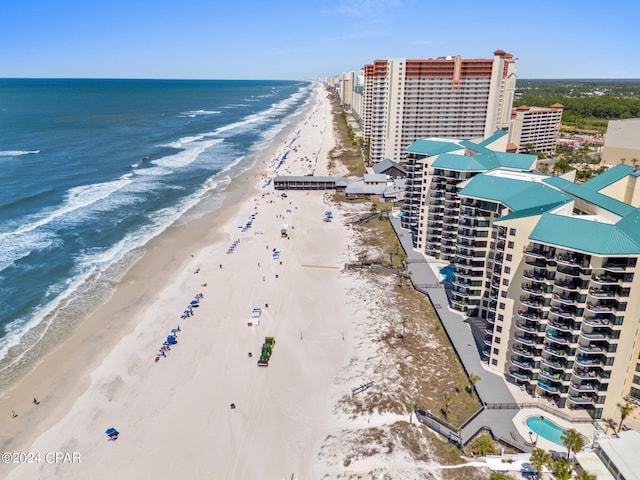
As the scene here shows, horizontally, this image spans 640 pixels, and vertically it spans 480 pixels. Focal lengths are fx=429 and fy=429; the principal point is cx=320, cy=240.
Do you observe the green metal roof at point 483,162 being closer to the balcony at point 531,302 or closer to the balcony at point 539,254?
the balcony at point 539,254

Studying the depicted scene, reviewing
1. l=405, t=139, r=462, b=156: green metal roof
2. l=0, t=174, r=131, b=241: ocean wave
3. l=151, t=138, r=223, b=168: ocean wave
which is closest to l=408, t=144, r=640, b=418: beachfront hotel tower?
l=405, t=139, r=462, b=156: green metal roof

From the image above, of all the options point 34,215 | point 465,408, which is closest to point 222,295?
point 465,408

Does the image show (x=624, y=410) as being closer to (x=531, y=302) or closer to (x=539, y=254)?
(x=531, y=302)

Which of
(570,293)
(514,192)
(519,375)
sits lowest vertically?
(519,375)

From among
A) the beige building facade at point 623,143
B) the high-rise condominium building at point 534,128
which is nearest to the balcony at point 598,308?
the beige building facade at point 623,143

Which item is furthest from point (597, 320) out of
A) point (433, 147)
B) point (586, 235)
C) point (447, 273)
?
point (433, 147)

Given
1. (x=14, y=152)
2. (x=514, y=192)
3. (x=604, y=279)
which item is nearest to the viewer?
(x=604, y=279)
